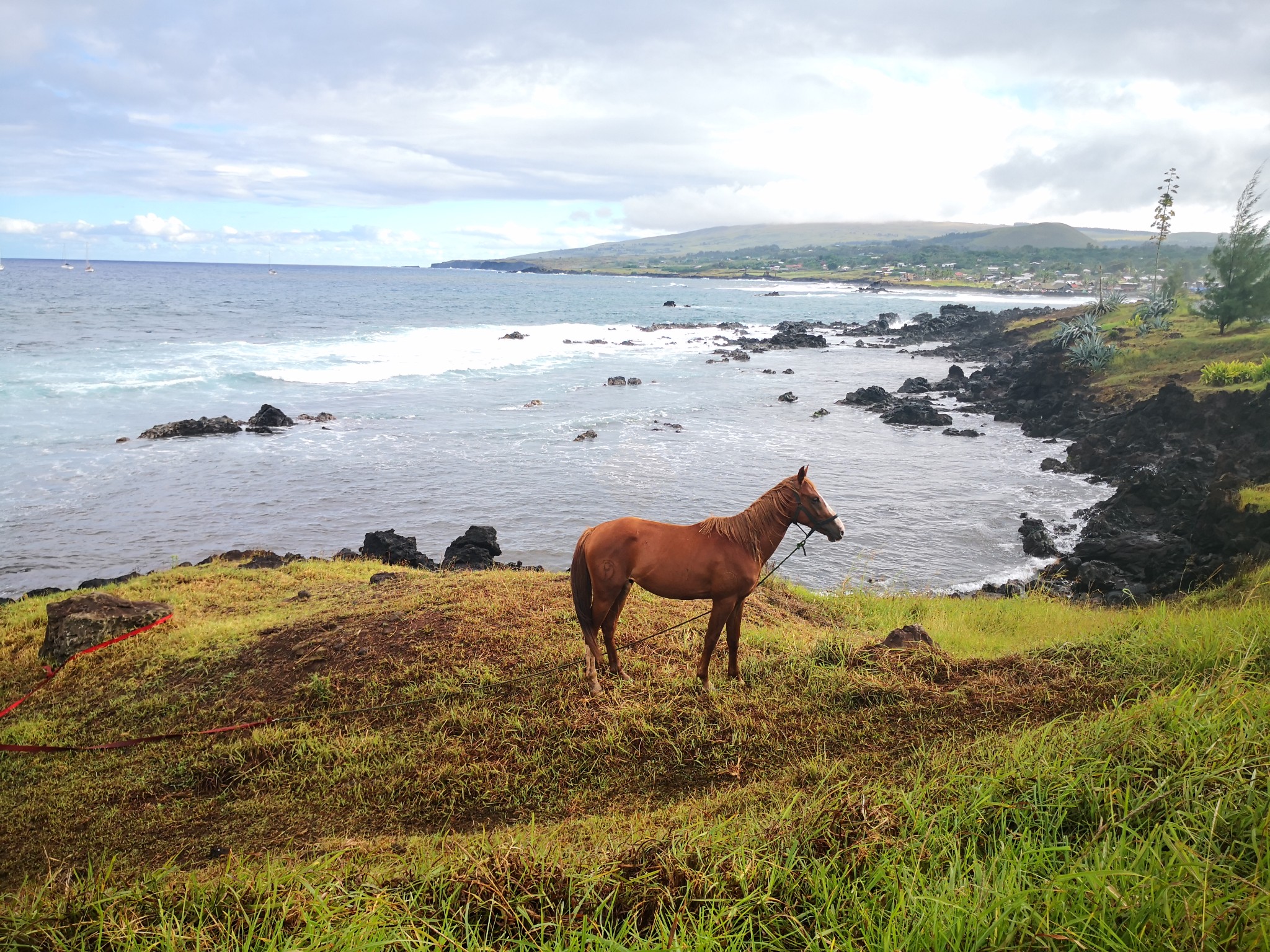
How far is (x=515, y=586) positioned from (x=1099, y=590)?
9.91 metres

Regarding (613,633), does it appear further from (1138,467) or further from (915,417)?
(915,417)

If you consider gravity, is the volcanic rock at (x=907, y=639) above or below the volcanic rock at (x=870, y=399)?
below

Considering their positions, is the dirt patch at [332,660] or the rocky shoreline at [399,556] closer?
the dirt patch at [332,660]

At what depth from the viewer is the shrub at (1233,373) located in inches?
844

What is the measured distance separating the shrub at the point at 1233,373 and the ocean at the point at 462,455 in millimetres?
4735

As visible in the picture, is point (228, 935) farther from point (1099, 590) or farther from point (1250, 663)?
point (1099, 590)

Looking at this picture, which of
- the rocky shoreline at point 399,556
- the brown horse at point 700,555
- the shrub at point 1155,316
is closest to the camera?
the brown horse at point 700,555

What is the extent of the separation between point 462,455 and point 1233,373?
2345 cm

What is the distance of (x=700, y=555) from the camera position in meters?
5.82

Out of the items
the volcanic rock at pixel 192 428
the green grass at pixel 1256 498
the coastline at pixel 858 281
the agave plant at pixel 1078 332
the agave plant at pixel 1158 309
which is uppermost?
the coastline at pixel 858 281

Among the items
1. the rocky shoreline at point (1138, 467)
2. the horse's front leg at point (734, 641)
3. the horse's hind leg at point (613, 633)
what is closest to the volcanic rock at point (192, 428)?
Result: the horse's hind leg at point (613, 633)

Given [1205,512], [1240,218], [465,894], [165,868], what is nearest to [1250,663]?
[465,894]

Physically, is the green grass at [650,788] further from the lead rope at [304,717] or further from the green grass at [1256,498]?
the green grass at [1256,498]

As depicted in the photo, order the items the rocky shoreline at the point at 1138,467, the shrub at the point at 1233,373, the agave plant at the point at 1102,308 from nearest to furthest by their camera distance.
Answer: the rocky shoreline at the point at 1138,467 → the shrub at the point at 1233,373 → the agave plant at the point at 1102,308
